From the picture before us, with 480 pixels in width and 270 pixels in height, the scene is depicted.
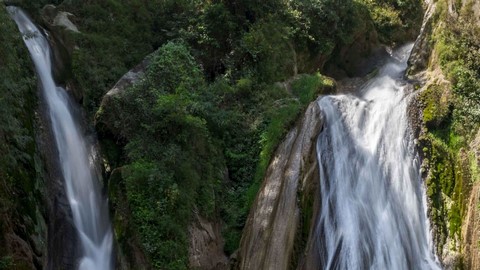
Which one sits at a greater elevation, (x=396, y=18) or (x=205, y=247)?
(x=396, y=18)

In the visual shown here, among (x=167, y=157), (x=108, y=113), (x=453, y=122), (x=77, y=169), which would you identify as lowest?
(x=453, y=122)

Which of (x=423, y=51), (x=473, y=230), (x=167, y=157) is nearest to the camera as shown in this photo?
(x=473, y=230)

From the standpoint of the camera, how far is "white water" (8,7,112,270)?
485 inches

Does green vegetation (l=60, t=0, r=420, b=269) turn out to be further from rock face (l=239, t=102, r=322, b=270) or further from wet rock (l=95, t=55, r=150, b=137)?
rock face (l=239, t=102, r=322, b=270)

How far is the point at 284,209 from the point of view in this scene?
13258 millimetres

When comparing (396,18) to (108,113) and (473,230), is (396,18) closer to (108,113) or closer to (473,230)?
(473,230)

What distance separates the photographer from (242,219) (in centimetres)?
1362

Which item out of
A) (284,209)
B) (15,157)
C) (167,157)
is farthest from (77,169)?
(284,209)

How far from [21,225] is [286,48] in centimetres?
1223

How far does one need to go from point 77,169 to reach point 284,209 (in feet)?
20.5

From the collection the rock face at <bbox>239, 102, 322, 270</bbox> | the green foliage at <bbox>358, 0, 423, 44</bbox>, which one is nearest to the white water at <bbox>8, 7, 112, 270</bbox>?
the rock face at <bbox>239, 102, 322, 270</bbox>

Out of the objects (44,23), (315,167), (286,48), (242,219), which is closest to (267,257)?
(242,219)

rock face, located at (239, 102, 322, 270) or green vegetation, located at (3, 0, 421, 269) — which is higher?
green vegetation, located at (3, 0, 421, 269)

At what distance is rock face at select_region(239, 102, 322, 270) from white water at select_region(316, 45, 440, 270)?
51 centimetres
